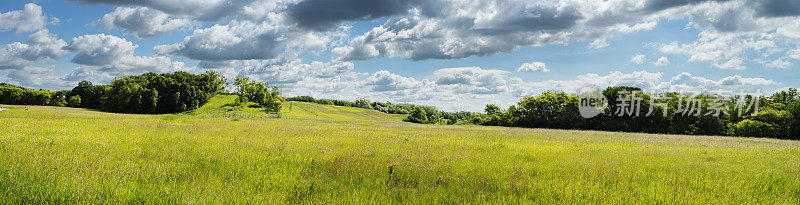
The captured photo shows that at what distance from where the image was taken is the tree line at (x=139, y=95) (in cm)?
8906

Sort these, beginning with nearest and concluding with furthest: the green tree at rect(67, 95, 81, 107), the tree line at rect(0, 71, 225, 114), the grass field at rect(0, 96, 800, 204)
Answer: the grass field at rect(0, 96, 800, 204), the tree line at rect(0, 71, 225, 114), the green tree at rect(67, 95, 81, 107)

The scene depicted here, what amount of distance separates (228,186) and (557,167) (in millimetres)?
8044

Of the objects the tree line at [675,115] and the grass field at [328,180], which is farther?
the tree line at [675,115]

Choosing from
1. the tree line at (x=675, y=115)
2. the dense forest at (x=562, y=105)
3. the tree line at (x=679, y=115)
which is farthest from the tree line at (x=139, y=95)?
the tree line at (x=679, y=115)

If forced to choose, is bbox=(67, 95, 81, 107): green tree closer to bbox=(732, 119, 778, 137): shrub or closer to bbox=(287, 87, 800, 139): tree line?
bbox=(287, 87, 800, 139): tree line

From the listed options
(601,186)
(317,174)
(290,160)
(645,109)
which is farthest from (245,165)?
(645,109)

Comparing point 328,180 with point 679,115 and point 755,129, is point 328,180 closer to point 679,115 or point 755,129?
point 755,129

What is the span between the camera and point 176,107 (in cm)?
9006

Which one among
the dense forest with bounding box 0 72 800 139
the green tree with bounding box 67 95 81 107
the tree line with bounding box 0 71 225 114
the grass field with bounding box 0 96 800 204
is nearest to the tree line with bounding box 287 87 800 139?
the dense forest with bounding box 0 72 800 139

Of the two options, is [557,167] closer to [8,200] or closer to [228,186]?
[228,186]

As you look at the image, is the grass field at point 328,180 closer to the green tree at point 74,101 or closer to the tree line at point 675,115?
A: the tree line at point 675,115

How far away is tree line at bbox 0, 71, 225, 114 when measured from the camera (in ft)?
292

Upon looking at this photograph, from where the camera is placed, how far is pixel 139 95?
88.9 metres

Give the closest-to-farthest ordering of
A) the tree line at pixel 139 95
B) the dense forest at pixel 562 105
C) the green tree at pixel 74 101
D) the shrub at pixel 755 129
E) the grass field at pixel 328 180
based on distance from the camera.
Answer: the grass field at pixel 328 180
the shrub at pixel 755 129
the dense forest at pixel 562 105
the tree line at pixel 139 95
the green tree at pixel 74 101
